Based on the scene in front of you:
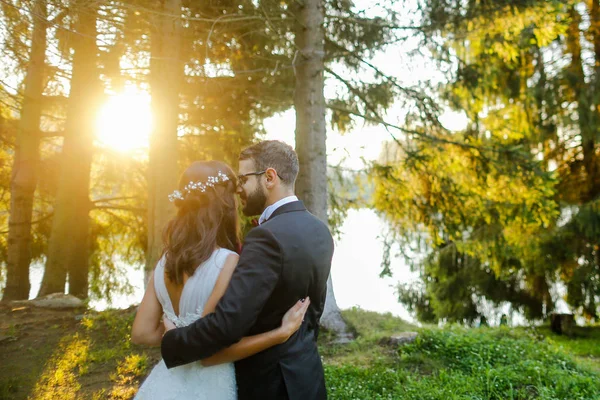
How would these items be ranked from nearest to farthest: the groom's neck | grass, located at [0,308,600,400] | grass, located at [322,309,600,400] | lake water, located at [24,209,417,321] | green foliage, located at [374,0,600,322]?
the groom's neck < grass, located at [0,308,600,400] < grass, located at [322,309,600,400] < green foliage, located at [374,0,600,322] < lake water, located at [24,209,417,321]

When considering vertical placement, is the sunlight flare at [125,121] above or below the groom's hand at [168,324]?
above

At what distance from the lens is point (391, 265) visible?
8.62m

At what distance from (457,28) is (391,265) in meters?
3.89

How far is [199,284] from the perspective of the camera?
8.09 feet

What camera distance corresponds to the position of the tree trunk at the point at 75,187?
8688 mm

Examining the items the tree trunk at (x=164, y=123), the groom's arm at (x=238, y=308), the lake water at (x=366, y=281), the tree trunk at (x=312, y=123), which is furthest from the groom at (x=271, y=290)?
the lake water at (x=366, y=281)

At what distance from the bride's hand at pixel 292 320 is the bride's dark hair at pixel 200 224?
1.48 ft

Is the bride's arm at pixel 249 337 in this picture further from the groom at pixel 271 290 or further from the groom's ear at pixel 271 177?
the groom's ear at pixel 271 177

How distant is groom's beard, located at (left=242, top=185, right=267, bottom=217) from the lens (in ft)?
8.52

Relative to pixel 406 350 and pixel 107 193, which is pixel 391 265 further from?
pixel 107 193

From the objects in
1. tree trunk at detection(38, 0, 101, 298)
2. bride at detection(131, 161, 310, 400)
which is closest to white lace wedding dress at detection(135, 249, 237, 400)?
bride at detection(131, 161, 310, 400)

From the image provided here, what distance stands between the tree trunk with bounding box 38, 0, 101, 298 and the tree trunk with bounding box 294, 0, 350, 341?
358 cm

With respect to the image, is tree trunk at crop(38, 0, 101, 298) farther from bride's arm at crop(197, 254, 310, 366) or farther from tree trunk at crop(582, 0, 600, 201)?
tree trunk at crop(582, 0, 600, 201)

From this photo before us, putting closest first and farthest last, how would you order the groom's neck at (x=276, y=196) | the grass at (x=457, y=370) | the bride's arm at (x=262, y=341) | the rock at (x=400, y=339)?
the bride's arm at (x=262, y=341) < the groom's neck at (x=276, y=196) < the grass at (x=457, y=370) < the rock at (x=400, y=339)
